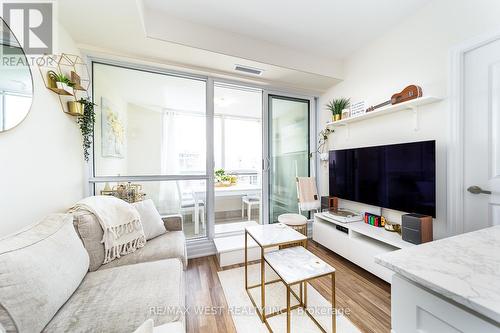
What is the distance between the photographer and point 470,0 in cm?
156

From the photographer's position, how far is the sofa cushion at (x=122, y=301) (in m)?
0.89

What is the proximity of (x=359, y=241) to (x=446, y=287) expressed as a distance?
167 cm

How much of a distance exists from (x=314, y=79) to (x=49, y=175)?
3.13m

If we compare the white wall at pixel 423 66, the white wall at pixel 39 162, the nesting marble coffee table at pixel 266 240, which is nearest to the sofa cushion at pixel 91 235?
the white wall at pixel 39 162

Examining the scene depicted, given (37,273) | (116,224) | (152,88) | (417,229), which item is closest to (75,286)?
(37,273)

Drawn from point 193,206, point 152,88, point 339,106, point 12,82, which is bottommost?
point 193,206

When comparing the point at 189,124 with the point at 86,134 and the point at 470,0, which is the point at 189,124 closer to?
the point at 86,134

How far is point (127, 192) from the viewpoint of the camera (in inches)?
85.8

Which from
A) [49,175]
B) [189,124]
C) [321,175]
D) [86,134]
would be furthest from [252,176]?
[49,175]

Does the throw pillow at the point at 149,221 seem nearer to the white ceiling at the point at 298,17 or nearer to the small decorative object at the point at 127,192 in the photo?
the small decorative object at the point at 127,192

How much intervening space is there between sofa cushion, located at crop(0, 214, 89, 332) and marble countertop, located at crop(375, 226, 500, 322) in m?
1.44

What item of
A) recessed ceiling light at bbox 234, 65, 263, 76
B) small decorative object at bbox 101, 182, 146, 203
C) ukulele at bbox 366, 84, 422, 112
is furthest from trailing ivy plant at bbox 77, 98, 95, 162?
ukulele at bbox 366, 84, 422, 112

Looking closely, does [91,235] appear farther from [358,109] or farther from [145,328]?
[358,109]

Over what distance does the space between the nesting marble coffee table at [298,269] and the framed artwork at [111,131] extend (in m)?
2.06
